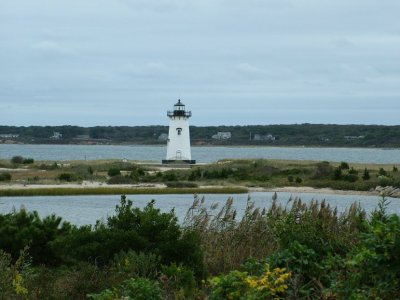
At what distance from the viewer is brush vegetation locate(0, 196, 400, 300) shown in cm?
762

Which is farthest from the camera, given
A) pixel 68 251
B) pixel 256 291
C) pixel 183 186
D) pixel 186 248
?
pixel 183 186

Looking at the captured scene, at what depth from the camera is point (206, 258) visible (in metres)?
14.6

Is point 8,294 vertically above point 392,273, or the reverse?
point 392,273

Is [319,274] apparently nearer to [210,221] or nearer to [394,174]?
[210,221]

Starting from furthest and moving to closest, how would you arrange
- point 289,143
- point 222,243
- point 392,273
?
point 289,143 → point 222,243 → point 392,273

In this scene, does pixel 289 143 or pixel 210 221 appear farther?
pixel 289 143

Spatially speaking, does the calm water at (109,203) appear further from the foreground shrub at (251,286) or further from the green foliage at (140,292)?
the foreground shrub at (251,286)

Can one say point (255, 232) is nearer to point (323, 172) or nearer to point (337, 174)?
point (337, 174)

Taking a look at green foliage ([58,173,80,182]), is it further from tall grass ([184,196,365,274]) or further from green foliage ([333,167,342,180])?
tall grass ([184,196,365,274])

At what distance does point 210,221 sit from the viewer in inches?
696

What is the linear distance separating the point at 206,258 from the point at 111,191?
37804 millimetres

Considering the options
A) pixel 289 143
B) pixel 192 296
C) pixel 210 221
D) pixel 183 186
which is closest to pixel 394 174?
pixel 183 186

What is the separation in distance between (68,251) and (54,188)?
123 feet

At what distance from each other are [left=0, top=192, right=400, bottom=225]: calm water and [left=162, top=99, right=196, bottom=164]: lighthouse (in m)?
25.7
